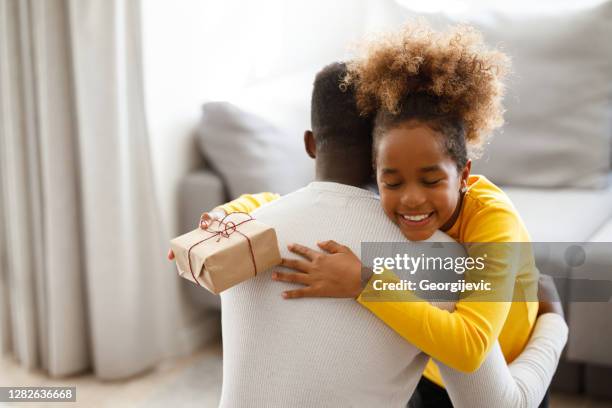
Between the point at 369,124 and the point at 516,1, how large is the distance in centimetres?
196

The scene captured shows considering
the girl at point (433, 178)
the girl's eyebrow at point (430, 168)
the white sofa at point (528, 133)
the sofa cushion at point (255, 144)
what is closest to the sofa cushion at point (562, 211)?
the white sofa at point (528, 133)

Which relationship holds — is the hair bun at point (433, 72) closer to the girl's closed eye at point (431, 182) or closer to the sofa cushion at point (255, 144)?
the girl's closed eye at point (431, 182)

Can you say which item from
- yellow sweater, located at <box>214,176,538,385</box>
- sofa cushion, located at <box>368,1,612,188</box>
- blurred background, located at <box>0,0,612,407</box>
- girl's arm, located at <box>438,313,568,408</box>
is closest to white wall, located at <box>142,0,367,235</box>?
blurred background, located at <box>0,0,612,407</box>

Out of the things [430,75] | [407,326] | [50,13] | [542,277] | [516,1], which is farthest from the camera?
[516,1]

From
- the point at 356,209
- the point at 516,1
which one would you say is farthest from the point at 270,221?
the point at 516,1

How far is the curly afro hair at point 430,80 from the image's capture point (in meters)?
1.01

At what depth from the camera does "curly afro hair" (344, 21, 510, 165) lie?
1007mm

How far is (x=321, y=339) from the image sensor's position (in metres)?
0.93

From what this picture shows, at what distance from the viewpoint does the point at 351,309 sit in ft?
3.08

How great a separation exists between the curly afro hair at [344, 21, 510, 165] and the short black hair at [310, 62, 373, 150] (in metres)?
0.01

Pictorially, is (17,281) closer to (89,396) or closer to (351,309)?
(89,396)

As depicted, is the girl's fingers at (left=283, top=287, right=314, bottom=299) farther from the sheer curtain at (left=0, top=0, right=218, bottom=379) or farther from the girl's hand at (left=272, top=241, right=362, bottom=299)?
the sheer curtain at (left=0, top=0, right=218, bottom=379)

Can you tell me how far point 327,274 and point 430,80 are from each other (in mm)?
317

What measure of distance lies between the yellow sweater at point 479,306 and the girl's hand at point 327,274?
2 centimetres
